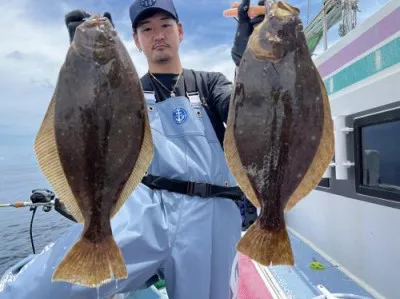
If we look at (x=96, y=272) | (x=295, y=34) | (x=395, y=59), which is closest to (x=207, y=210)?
(x=96, y=272)

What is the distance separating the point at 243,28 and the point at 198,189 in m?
1.17

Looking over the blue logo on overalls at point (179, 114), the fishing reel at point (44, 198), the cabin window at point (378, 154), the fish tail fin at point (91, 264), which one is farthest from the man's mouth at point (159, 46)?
the cabin window at point (378, 154)

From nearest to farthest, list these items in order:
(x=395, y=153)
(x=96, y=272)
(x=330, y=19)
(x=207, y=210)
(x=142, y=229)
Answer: (x=96, y=272)
(x=142, y=229)
(x=207, y=210)
(x=395, y=153)
(x=330, y=19)

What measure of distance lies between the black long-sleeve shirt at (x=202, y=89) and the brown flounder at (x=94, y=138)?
1.11 m

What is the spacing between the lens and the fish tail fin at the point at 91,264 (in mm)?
1692

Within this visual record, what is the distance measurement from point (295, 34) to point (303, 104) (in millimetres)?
349

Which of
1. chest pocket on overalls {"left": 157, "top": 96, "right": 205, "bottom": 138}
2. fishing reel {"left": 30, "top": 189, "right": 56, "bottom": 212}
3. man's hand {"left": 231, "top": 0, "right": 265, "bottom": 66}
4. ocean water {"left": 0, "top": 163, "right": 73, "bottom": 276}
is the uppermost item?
man's hand {"left": 231, "top": 0, "right": 265, "bottom": 66}

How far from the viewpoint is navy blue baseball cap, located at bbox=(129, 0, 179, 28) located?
103 inches

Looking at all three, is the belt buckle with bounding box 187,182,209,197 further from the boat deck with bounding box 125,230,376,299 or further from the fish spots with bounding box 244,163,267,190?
the boat deck with bounding box 125,230,376,299

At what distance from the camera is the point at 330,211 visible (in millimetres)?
5680

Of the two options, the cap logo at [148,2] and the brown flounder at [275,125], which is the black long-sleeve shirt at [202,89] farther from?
the brown flounder at [275,125]

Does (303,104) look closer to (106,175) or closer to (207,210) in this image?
(106,175)

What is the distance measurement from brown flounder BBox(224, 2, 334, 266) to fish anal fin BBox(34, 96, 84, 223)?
2.67 feet

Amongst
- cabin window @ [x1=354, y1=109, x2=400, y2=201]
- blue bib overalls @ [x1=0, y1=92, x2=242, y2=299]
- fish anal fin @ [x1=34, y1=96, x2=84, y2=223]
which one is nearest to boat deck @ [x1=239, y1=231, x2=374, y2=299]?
cabin window @ [x1=354, y1=109, x2=400, y2=201]
